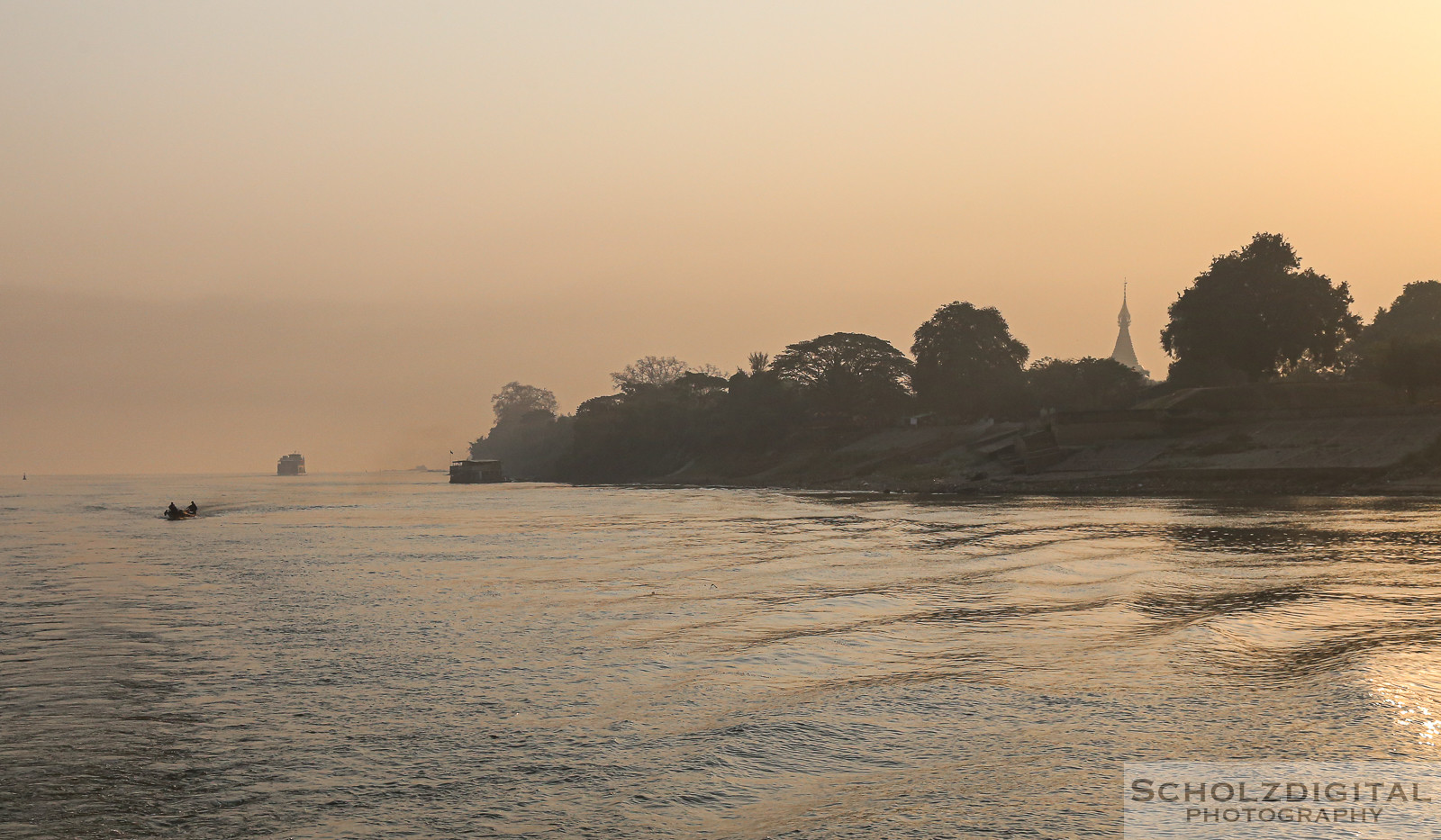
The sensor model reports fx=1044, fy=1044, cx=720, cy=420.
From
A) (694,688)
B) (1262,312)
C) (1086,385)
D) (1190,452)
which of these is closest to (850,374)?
(1086,385)

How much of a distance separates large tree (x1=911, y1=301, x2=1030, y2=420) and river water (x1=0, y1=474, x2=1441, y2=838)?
380ft

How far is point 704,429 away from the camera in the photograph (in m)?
185

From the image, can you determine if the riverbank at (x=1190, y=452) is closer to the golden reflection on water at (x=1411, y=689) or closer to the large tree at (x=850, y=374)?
the large tree at (x=850, y=374)

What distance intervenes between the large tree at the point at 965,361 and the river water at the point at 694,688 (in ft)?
380

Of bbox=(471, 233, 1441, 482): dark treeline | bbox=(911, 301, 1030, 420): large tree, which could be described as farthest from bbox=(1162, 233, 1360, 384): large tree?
bbox=(911, 301, 1030, 420): large tree

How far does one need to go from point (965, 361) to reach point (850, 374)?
2381 cm

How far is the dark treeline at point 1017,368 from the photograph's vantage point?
4656 inches

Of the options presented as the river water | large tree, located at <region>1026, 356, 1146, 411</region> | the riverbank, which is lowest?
the river water

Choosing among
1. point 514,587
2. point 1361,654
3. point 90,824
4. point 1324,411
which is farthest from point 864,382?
point 90,824

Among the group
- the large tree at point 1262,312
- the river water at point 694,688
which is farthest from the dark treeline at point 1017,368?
the river water at point 694,688

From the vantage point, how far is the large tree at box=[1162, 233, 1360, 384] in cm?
11775

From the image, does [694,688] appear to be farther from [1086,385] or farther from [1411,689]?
[1086,385]

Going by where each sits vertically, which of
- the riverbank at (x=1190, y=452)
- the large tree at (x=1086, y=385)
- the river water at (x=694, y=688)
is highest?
the large tree at (x=1086, y=385)

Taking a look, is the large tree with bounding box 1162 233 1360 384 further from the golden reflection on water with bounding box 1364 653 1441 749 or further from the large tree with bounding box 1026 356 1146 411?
the golden reflection on water with bounding box 1364 653 1441 749
